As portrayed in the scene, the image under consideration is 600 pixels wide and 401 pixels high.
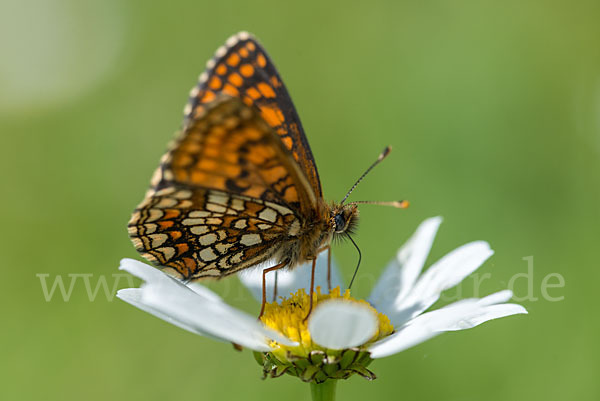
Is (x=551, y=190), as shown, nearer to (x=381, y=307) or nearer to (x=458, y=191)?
(x=458, y=191)

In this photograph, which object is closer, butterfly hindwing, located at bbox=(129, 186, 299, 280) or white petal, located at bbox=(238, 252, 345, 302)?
butterfly hindwing, located at bbox=(129, 186, 299, 280)

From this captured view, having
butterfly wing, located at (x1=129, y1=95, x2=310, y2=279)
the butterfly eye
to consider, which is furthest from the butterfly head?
butterfly wing, located at (x1=129, y1=95, x2=310, y2=279)

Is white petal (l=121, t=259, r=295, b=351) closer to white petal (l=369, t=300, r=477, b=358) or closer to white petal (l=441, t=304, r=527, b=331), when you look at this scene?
white petal (l=369, t=300, r=477, b=358)

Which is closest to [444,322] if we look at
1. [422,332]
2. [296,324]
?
[422,332]

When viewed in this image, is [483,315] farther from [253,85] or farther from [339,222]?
[253,85]

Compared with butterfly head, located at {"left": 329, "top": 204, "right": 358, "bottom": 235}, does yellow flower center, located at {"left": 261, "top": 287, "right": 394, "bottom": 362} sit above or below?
below

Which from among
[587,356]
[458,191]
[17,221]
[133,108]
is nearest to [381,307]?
[587,356]
